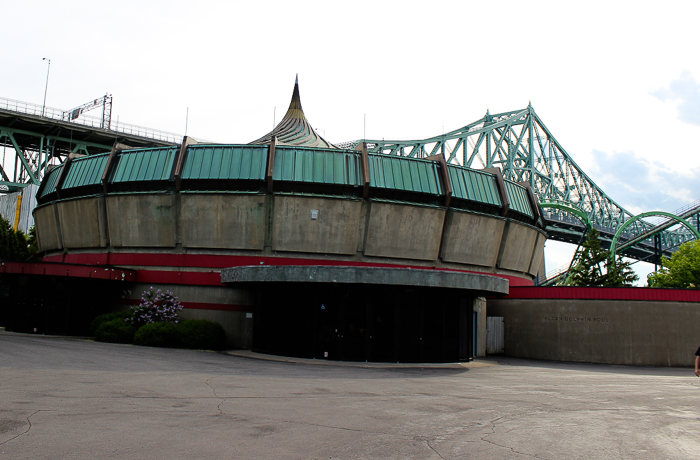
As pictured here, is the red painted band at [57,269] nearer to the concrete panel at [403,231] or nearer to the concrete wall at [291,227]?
the concrete wall at [291,227]

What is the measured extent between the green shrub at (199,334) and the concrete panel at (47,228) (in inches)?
545

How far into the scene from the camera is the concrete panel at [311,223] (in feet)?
94.9

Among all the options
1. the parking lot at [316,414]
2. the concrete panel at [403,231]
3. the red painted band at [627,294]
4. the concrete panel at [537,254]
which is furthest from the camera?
the concrete panel at [537,254]

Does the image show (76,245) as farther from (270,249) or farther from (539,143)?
(539,143)

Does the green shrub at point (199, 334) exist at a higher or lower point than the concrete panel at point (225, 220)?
lower

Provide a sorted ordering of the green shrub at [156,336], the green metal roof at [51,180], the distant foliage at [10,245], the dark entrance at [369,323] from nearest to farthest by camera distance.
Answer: the dark entrance at [369,323] → the green shrub at [156,336] → the green metal roof at [51,180] → the distant foliage at [10,245]

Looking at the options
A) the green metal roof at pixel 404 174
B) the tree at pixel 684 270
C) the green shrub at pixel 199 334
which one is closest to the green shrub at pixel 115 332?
the green shrub at pixel 199 334

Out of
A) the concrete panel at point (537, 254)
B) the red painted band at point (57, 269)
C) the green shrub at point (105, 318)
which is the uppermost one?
the concrete panel at point (537, 254)

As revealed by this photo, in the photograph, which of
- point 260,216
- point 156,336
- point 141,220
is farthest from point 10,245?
point 156,336

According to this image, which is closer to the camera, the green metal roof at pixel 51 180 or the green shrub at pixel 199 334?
the green shrub at pixel 199 334

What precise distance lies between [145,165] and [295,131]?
19.8 meters

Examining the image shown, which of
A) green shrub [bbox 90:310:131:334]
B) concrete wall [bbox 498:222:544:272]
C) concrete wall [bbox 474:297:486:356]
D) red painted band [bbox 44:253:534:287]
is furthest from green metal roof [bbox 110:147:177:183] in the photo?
concrete wall [bbox 498:222:544:272]

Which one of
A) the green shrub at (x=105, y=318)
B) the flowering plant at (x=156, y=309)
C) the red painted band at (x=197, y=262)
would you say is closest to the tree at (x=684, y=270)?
the red painted band at (x=197, y=262)

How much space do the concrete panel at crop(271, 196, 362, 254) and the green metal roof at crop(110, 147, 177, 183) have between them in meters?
6.62
